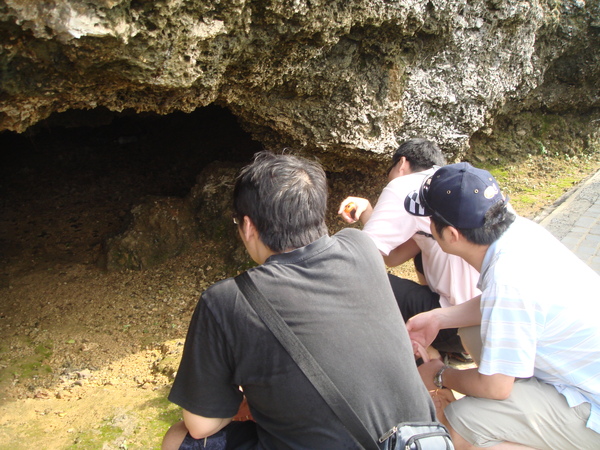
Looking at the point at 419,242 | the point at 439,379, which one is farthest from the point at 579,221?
the point at 439,379

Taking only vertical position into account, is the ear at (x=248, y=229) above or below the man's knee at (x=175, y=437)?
above

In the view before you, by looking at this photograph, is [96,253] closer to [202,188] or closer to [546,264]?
[202,188]

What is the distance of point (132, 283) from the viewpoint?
4.52 meters

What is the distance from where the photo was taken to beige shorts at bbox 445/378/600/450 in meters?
2.06

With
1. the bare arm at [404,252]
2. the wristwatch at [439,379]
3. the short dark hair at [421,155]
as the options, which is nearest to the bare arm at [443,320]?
the wristwatch at [439,379]

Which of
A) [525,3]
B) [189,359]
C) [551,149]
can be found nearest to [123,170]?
[525,3]

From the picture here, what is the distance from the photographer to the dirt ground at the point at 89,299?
2.78 m

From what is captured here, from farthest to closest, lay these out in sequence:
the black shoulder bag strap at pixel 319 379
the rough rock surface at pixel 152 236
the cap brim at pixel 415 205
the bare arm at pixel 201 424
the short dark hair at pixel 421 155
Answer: the rough rock surface at pixel 152 236 < the short dark hair at pixel 421 155 < the cap brim at pixel 415 205 < the bare arm at pixel 201 424 < the black shoulder bag strap at pixel 319 379

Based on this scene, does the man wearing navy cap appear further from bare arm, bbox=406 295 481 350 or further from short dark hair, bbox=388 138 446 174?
short dark hair, bbox=388 138 446 174

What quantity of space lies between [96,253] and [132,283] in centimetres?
59

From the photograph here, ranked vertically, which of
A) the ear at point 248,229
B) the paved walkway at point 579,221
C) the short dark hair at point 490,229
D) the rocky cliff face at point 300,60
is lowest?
the paved walkway at point 579,221

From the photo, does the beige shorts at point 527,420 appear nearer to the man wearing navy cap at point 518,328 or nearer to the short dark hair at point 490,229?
the man wearing navy cap at point 518,328

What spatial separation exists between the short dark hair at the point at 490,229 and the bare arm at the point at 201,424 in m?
1.17

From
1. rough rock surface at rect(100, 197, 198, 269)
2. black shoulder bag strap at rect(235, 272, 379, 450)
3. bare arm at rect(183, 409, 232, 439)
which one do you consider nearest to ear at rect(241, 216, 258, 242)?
black shoulder bag strap at rect(235, 272, 379, 450)
